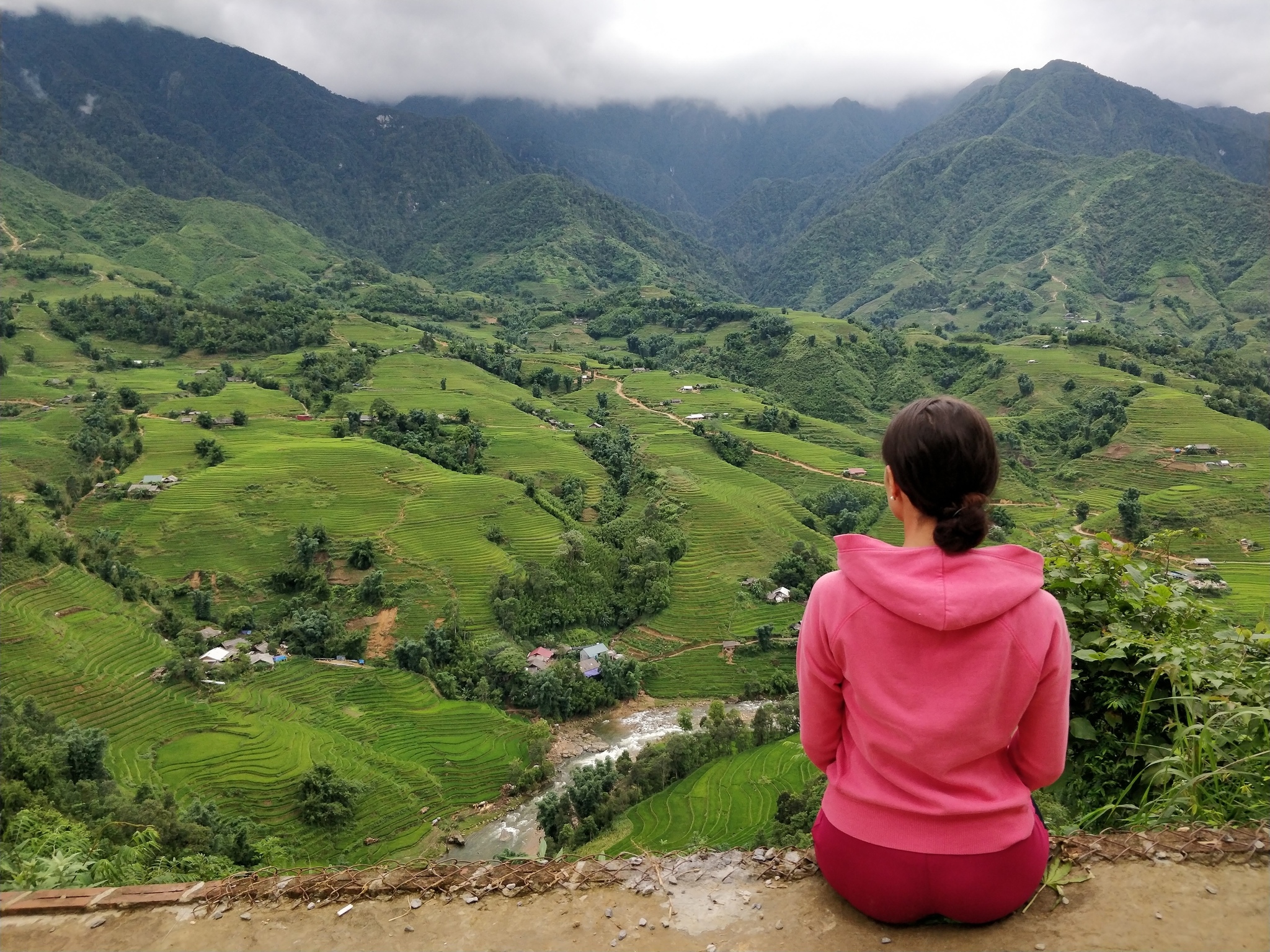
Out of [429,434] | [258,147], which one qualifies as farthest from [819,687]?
[258,147]

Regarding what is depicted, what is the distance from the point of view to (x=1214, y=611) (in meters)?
3.38

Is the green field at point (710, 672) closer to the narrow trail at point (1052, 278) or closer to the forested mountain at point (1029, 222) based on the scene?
the narrow trail at point (1052, 278)

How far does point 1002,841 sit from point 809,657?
0.75 meters

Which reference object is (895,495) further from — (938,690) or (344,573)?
(344,573)

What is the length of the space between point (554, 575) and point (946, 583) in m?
26.8

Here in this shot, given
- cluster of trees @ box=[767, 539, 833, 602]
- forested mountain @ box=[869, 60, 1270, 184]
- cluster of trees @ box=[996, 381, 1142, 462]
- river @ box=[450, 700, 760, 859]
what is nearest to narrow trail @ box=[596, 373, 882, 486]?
cluster of trees @ box=[767, 539, 833, 602]

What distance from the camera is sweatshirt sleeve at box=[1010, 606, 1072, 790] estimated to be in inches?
80.8

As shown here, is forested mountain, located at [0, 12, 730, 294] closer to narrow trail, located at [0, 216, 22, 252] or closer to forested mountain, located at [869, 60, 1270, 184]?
narrow trail, located at [0, 216, 22, 252]

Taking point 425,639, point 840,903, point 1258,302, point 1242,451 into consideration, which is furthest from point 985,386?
point 840,903

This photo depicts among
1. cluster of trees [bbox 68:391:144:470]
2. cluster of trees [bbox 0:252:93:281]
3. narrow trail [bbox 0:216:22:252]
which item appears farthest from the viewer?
narrow trail [bbox 0:216:22:252]

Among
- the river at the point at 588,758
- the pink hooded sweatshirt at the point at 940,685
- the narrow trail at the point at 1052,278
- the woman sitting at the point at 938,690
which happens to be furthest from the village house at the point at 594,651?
the narrow trail at the point at 1052,278

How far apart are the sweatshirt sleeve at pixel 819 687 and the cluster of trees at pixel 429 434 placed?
36.2 meters

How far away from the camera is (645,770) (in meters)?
19.3

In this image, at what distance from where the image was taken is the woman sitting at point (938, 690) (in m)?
1.92
